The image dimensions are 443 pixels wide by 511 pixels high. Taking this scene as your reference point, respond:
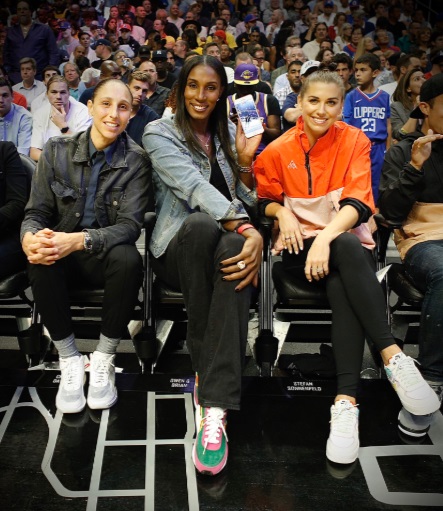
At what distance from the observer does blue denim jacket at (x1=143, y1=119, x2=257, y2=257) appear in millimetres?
2309

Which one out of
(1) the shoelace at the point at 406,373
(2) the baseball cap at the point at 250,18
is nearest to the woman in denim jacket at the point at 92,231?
(1) the shoelace at the point at 406,373

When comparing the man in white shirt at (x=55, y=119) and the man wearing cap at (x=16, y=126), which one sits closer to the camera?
the man wearing cap at (x=16, y=126)

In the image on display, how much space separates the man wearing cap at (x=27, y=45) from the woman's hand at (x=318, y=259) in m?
6.51

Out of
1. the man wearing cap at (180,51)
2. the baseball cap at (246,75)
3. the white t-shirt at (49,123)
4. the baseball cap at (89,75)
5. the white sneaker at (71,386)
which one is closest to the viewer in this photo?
the white sneaker at (71,386)

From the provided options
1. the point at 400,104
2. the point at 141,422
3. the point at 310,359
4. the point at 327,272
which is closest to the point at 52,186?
the point at 141,422

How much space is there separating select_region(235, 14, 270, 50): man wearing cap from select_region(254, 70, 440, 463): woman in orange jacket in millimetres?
6801

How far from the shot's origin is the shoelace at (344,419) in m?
2.07

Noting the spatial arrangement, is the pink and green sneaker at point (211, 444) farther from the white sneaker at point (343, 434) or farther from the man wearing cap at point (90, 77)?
the man wearing cap at point (90, 77)

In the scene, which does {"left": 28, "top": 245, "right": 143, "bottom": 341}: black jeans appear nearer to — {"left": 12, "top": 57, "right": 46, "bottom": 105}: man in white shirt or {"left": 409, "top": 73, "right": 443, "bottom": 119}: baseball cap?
{"left": 409, "top": 73, "right": 443, "bottom": 119}: baseball cap

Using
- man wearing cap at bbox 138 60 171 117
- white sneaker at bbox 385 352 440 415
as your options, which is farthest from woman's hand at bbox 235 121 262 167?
man wearing cap at bbox 138 60 171 117

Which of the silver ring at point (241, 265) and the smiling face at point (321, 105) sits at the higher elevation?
the smiling face at point (321, 105)

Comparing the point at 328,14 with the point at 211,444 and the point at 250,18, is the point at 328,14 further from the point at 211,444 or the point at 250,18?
the point at 211,444

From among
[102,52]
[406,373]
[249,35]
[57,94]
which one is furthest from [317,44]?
[406,373]

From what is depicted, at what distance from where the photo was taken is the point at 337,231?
233 centimetres
